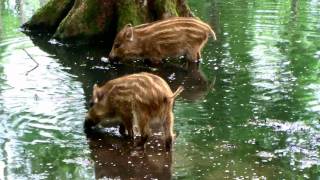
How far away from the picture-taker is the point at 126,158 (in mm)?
6559

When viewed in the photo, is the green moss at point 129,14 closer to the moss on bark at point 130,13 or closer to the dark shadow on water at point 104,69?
the moss on bark at point 130,13

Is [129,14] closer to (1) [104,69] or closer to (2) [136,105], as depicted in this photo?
(1) [104,69]

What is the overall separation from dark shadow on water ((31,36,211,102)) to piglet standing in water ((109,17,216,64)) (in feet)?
0.61

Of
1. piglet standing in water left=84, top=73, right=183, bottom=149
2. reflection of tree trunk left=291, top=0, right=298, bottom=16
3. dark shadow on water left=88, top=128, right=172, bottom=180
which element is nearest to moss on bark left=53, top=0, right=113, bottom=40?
piglet standing in water left=84, top=73, right=183, bottom=149

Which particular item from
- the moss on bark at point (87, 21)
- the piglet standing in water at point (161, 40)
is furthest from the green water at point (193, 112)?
the moss on bark at point (87, 21)

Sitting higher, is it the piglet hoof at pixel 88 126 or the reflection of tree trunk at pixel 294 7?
the piglet hoof at pixel 88 126

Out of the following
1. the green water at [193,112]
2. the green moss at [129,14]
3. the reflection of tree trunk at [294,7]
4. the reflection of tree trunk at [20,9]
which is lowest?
the reflection of tree trunk at [294,7]

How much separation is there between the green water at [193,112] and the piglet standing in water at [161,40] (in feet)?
0.87

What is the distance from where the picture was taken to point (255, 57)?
1076 cm

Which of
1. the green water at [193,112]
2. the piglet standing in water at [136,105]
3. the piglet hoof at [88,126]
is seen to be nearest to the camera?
the green water at [193,112]

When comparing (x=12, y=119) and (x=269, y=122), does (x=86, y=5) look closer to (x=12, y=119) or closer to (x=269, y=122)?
(x=12, y=119)

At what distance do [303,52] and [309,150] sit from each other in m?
4.76

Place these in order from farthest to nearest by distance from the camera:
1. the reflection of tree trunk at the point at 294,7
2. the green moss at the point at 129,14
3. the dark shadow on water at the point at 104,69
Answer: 1. the reflection of tree trunk at the point at 294,7
2. the green moss at the point at 129,14
3. the dark shadow on water at the point at 104,69

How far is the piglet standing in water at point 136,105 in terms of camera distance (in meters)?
6.67
